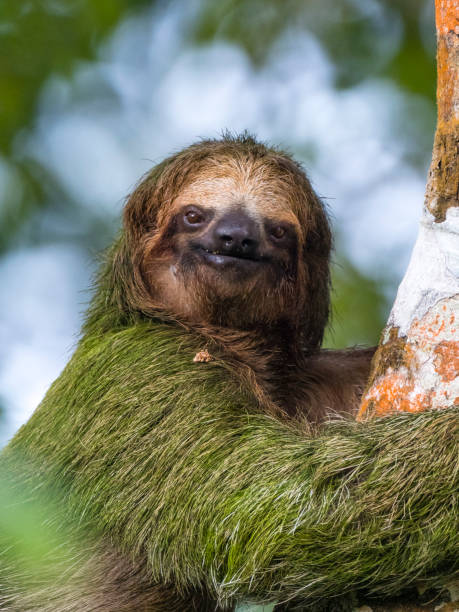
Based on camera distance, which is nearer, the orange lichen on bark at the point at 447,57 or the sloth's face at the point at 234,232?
the orange lichen on bark at the point at 447,57

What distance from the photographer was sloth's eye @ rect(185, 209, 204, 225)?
6773 millimetres

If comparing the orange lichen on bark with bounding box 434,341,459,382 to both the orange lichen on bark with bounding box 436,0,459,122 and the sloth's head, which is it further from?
the sloth's head

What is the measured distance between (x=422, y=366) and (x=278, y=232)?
251 centimetres

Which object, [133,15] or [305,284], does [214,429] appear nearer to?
[305,284]

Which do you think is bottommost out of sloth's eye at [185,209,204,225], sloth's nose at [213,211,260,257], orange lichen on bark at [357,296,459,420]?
orange lichen on bark at [357,296,459,420]

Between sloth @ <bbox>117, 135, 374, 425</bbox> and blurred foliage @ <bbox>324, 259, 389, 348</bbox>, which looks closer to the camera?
sloth @ <bbox>117, 135, 374, 425</bbox>

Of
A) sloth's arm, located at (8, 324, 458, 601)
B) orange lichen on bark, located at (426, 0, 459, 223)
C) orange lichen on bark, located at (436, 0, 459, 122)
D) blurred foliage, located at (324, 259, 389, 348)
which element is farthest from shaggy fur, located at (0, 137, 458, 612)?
blurred foliage, located at (324, 259, 389, 348)

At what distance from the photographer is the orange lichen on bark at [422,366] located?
4.71 m

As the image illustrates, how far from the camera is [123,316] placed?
22.8ft

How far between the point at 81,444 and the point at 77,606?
119 centimetres

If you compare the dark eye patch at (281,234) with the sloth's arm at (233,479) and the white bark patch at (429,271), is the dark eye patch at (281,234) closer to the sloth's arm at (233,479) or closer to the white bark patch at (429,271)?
the sloth's arm at (233,479)

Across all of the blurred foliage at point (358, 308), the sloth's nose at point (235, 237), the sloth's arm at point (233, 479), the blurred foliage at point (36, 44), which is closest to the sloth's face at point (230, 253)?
the sloth's nose at point (235, 237)

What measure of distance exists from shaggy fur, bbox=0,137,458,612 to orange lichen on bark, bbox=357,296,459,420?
0.11 meters

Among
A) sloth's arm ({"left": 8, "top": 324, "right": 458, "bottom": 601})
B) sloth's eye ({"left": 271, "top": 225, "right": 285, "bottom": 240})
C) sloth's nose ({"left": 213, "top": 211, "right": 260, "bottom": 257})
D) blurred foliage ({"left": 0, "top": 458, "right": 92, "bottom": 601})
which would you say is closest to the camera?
sloth's arm ({"left": 8, "top": 324, "right": 458, "bottom": 601})
